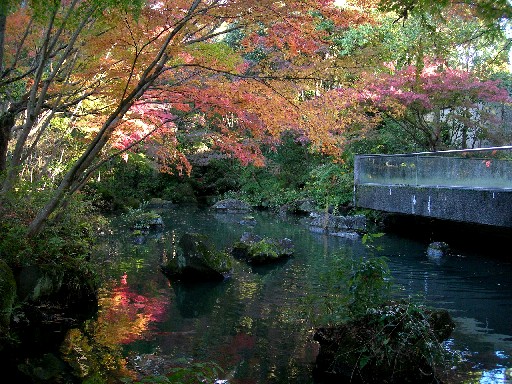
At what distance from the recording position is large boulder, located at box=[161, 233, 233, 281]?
352 inches

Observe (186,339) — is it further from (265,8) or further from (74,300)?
(265,8)

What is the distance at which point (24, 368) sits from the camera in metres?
4.75

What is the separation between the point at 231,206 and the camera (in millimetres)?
21953

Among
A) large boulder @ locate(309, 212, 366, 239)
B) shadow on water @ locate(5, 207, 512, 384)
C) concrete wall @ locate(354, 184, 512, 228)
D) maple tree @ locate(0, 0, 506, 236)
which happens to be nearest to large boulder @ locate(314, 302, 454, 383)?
shadow on water @ locate(5, 207, 512, 384)

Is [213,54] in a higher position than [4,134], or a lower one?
higher

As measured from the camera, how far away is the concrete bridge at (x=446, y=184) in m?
8.98

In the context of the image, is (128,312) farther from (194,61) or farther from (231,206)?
(231,206)

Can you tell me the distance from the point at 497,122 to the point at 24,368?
15356 mm

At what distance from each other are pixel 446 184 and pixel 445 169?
0.34 meters

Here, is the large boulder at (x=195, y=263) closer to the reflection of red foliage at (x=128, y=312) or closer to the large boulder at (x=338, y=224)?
the reflection of red foliage at (x=128, y=312)

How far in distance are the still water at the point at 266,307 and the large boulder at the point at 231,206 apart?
8975 mm

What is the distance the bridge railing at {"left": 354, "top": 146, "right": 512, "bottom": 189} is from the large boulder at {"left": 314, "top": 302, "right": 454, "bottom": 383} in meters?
4.97

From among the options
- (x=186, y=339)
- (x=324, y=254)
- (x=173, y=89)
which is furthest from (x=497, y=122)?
(x=186, y=339)

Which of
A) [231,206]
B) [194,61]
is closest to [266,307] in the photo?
[194,61]
